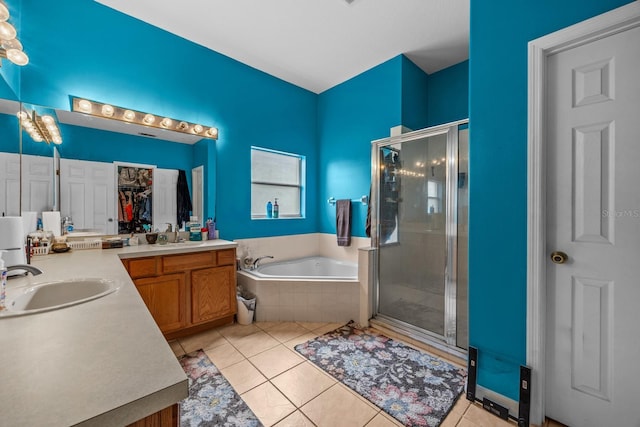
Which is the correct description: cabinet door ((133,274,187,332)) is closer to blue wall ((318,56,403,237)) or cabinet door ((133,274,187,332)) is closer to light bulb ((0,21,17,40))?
light bulb ((0,21,17,40))

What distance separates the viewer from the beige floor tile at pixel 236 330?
2.41 meters

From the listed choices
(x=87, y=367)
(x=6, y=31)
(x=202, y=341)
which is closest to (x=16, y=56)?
(x=6, y=31)

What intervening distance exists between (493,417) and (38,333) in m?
2.10

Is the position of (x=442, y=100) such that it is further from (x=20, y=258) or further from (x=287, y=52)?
(x=20, y=258)

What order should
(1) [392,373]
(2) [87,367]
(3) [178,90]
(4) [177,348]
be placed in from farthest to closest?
(3) [178,90] < (4) [177,348] < (1) [392,373] < (2) [87,367]

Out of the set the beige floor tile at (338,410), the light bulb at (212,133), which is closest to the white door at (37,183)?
the light bulb at (212,133)

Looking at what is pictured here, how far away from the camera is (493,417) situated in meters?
1.50

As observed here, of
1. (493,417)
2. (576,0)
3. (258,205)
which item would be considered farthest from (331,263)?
(576,0)

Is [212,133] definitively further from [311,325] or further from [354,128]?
[311,325]

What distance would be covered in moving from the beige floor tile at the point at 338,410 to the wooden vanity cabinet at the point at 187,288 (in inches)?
52.4

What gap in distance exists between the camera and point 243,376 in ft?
6.05

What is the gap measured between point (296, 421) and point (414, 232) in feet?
5.70

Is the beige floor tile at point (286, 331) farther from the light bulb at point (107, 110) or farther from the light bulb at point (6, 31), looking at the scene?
the light bulb at point (6, 31)

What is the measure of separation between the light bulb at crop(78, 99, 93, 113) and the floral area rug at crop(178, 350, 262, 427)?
2252mm
